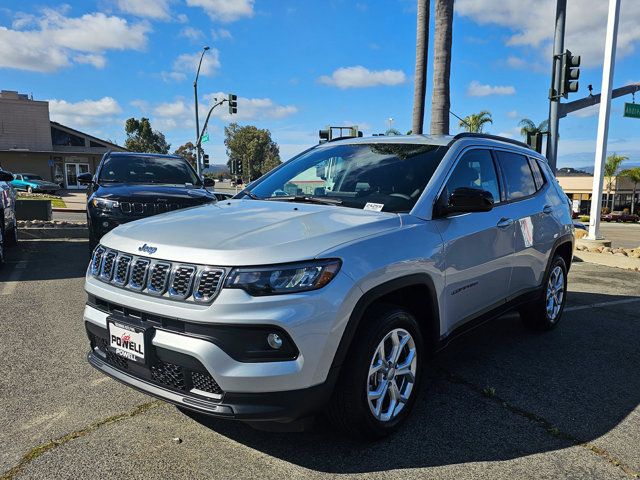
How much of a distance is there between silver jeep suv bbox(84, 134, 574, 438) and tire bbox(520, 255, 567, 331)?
1.07 meters

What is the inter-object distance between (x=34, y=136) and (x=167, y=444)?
48.7 metres

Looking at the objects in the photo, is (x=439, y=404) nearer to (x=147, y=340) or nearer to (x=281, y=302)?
(x=281, y=302)

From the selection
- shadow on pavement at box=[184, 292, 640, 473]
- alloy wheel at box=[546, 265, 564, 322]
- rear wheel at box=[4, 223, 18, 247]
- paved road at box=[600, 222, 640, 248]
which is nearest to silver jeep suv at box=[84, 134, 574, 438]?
shadow on pavement at box=[184, 292, 640, 473]

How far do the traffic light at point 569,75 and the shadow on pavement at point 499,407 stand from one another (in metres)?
7.05

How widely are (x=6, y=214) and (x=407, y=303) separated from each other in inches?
295

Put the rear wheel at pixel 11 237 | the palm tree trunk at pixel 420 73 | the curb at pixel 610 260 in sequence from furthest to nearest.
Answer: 1. the palm tree trunk at pixel 420 73
2. the curb at pixel 610 260
3. the rear wheel at pixel 11 237

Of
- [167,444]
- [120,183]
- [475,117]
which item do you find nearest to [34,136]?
[475,117]

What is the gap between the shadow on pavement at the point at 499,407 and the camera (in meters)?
2.80

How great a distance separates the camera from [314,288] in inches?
95.1

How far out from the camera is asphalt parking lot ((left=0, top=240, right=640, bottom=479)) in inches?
105

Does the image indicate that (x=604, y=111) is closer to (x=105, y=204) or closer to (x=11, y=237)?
(x=105, y=204)

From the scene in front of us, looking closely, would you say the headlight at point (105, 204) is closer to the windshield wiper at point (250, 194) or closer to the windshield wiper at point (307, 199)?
the windshield wiper at point (250, 194)

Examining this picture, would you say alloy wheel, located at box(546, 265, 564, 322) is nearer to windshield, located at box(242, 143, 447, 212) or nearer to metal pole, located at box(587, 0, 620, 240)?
windshield, located at box(242, 143, 447, 212)

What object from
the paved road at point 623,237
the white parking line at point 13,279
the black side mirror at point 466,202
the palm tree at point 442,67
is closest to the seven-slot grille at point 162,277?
the black side mirror at point 466,202
